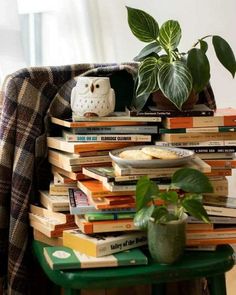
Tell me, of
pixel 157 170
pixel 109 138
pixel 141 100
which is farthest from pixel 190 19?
pixel 157 170

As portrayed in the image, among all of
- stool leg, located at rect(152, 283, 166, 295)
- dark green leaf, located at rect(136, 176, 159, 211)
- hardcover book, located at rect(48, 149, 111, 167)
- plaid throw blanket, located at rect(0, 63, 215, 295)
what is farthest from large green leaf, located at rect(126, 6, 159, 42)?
stool leg, located at rect(152, 283, 166, 295)

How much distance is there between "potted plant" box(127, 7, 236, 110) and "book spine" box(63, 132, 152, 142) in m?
0.08

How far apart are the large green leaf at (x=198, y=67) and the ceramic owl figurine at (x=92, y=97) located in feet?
0.67

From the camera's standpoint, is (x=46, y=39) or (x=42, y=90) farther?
(x=46, y=39)

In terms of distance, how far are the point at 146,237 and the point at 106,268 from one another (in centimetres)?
13

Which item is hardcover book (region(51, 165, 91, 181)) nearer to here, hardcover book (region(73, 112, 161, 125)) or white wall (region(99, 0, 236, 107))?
hardcover book (region(73, 112, 161, 125))

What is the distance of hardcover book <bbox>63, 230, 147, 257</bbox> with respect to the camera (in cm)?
97

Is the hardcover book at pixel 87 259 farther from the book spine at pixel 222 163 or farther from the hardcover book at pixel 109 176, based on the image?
the book spine at pixel 222 163

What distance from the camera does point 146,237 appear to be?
40.8 inches

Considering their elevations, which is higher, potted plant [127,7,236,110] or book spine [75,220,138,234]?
potted plant [127,7,236,110]

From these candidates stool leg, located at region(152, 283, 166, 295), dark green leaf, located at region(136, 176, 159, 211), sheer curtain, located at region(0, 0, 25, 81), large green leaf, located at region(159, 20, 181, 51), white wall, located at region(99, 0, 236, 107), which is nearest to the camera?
dark green leaf, located at region(136, 176, 159, 211)

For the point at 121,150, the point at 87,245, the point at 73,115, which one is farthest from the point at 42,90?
the point at 87,245

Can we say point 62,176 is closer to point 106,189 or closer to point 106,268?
point 106,189

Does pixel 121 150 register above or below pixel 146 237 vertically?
above
